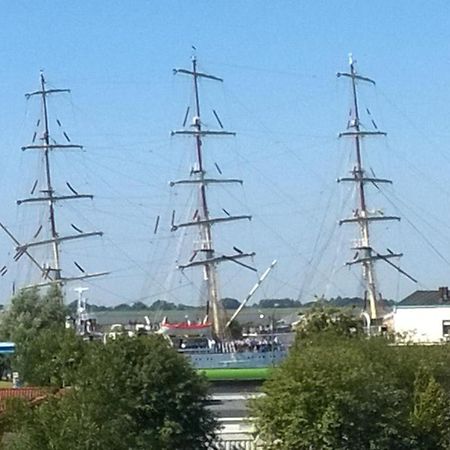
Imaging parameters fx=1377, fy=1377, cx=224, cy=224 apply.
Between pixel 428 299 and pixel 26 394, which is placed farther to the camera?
pixel 428 299

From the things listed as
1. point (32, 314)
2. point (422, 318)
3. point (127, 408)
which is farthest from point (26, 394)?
point (422, 318)

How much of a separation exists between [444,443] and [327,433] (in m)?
4.59

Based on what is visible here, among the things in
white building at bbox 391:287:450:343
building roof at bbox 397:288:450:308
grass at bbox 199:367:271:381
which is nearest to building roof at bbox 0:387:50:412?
grass at bbox 199:367:271:381

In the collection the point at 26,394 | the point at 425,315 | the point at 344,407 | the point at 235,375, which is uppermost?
the point at 425,315

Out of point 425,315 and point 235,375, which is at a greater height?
point 425,315

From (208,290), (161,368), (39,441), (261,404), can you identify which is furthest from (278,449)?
(208,290)

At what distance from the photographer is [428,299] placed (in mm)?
86000

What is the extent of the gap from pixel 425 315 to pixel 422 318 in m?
0.45

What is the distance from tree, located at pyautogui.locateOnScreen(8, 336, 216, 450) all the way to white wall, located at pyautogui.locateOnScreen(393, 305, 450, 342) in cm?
4542

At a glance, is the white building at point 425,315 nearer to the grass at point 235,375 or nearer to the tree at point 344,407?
the grass at point 235,375

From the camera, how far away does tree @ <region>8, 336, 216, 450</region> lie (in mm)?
32969

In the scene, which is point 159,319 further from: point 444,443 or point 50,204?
point 444,443

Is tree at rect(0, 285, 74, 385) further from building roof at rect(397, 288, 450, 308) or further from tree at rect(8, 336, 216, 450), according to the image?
tree at rect(8, 336, 216, 450)

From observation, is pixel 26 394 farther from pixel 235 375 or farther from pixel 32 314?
pixel 32 314
